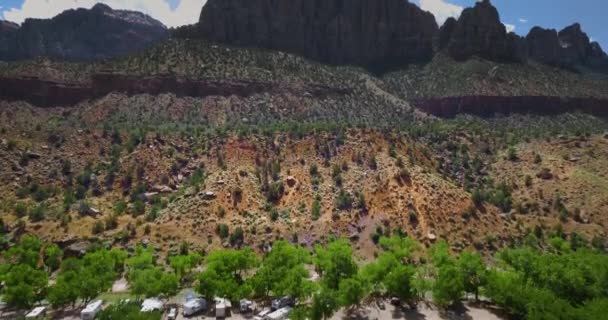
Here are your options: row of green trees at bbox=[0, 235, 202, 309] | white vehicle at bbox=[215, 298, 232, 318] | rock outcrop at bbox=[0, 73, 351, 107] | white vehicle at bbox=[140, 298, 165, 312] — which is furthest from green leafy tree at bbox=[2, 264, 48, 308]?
rock outcrop at bbox=[0, 73, 351, 107]

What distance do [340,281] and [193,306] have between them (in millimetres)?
14757

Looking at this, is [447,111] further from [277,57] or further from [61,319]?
[61,319]

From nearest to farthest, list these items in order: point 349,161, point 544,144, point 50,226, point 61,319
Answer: point 61,319 → point 50,226 → point 349,161 → point 544,144

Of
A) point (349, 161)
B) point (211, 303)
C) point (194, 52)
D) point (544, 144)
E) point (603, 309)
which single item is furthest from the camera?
point (194, 52)

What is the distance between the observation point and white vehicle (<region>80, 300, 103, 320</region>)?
43.0 m

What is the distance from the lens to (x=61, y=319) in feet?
144

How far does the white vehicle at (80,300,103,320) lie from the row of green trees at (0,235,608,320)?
3.53 ft

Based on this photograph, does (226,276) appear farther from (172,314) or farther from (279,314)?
(279,314)

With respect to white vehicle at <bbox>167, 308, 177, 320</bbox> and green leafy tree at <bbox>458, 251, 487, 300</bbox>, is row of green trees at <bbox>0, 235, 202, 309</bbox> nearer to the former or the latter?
white vehicle at <bbox>167, 308, 177, 320</bbox>

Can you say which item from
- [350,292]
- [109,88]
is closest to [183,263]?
[350,292]

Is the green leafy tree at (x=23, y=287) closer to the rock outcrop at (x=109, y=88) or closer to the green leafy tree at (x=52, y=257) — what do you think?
the green leafy tree at (x=52, y=257)

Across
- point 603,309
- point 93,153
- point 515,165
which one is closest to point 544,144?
point 515,165

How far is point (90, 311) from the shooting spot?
43.3m

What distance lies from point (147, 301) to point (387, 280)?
24.0 m
